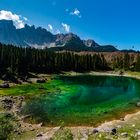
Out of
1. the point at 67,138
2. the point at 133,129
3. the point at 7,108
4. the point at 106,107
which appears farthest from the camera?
the point at 106,107

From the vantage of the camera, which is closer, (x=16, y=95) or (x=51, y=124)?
(x=51, y=124)

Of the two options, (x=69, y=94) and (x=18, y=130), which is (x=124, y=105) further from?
(x=18, y=130)

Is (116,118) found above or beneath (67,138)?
beneath

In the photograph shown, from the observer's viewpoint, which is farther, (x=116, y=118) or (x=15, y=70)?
(x=15, y=70)

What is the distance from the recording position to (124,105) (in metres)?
92.2

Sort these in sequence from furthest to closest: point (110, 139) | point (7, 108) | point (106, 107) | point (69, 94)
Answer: point (69, 94)
point (106, 107)
point (7, 108)
point (110, 139)

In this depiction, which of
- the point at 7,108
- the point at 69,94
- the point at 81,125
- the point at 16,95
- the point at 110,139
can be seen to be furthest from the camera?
the point at 69,94

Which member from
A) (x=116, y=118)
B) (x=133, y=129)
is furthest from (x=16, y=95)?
(x=133, y=129)

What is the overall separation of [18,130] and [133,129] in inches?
884

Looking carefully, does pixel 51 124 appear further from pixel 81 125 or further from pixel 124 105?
pixel 124 105

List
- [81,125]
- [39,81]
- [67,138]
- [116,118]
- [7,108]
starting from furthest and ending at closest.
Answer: [39,81]
[7,108]
[116,118]
[81,125]
[67,138]

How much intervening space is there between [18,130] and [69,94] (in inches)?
2050

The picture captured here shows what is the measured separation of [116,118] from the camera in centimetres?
7519

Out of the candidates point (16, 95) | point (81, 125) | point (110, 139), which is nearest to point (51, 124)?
point (81, 125)
